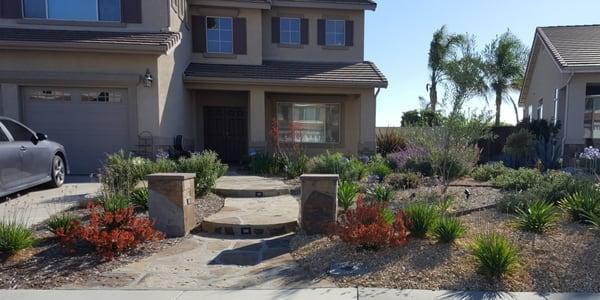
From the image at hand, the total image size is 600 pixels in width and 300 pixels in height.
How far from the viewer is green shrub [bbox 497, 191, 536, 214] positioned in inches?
236

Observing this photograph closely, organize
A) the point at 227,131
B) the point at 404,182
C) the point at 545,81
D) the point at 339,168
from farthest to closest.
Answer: the point at 545,81 → the point at 227,131 → the point at 339,168 → the point at 404,182

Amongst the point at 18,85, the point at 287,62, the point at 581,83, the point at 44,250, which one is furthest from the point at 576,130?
the point at 18,85

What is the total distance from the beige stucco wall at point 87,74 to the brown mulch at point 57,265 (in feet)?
19.8

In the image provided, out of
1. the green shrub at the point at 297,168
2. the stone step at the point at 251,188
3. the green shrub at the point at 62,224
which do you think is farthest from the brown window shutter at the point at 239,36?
the green shrub at the point at 62,224

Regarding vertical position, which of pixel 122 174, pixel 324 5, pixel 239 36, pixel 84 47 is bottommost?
pixel 122 174

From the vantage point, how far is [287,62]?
14906mm

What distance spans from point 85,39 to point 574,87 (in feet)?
50.9

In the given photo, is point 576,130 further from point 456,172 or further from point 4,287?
point 4,287

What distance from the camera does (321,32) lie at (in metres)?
15.2

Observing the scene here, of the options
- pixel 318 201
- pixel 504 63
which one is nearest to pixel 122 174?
pixel 318 201

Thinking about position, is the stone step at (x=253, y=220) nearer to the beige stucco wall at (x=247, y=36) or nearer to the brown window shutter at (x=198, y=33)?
the beige stucco wall at (x=247, y=36)

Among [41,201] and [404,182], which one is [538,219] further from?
[41,201]

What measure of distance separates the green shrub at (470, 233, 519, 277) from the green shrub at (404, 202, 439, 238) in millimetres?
883

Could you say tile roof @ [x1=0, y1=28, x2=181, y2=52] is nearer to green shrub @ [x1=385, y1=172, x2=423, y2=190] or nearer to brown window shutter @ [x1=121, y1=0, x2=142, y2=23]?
brown window shutter @ [x1=121, y1=0, x2=142, y2=23]
